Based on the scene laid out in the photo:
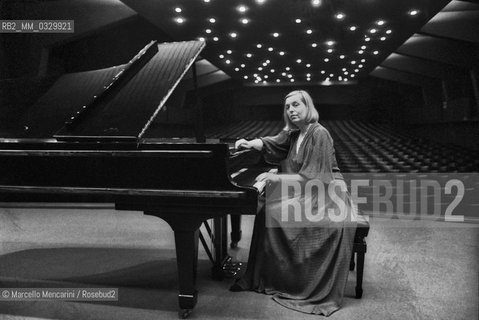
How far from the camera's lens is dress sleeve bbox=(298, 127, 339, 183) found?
Answer: 2.13m

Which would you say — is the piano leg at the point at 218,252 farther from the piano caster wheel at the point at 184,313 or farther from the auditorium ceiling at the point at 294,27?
the auditorium ceiling at the point at 294,27

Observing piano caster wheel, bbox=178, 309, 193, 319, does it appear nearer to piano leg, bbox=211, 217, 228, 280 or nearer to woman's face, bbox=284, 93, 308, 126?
piano leg, bbox=211, 217, 228, 280

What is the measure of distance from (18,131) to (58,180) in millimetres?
779

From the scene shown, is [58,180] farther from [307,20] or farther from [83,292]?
[307,20]

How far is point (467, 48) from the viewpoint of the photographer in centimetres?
957

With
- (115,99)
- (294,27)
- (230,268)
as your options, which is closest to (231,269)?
(230,268)

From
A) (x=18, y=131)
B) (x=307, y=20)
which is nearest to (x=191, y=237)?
(x=18, y=131)

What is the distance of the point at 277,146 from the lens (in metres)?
2.56

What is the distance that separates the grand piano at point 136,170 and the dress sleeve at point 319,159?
350mm

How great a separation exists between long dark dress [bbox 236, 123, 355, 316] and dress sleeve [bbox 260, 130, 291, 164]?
10.3 inches

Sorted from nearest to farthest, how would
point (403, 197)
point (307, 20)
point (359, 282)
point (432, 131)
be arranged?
point (359, 282) → point (403, 197) → point (307, 20) → point (432, 131)

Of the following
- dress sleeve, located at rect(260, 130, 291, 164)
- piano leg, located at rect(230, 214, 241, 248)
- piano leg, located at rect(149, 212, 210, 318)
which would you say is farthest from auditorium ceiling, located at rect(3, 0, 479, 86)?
piano leg, located at rect(149, 212, 210, 318)

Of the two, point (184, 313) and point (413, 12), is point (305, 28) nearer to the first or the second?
point (413, 12)

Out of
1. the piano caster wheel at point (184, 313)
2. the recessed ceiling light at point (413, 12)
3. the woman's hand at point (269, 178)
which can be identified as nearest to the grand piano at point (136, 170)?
the piano caster wheel at point (184, 313)
